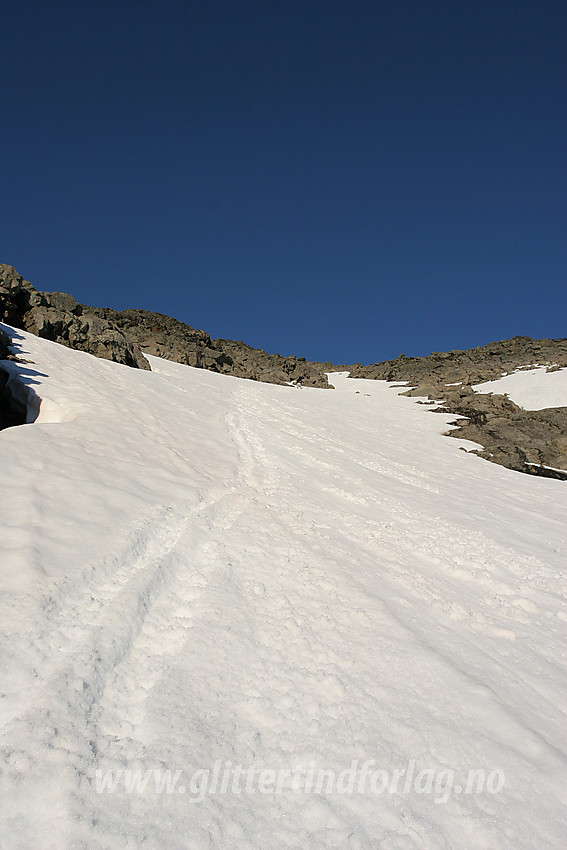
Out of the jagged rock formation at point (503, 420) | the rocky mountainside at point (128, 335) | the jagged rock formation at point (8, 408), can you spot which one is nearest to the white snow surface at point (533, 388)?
the jagged rock formation at point (503, 420)

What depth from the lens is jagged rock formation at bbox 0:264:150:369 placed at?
1792cm

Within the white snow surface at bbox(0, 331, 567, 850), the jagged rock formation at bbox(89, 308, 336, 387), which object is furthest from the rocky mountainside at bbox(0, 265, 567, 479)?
the white snow surface at bbox(0, 331, 567, 850)

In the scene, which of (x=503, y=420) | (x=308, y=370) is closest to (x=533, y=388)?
(x=503, y=420)

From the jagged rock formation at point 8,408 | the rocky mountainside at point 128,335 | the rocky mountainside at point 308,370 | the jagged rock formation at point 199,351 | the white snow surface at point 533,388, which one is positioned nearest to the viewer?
the jagged rock formation at point 8,408

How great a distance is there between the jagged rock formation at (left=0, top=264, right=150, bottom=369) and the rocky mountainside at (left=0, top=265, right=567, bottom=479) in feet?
0.13

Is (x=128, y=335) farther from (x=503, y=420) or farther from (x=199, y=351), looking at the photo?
(x=503, y=420)

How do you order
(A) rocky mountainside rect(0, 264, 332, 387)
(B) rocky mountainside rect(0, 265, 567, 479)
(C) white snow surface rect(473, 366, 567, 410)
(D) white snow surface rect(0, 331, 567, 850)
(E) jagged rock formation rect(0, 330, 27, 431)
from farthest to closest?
(C) white snow surface rect(473, 366, 567, 410) → (A) rocky mountainside rect(0, 264, 332, 387) → (B) rocky mountainside rect(0, 265, 567, 479) → (E) jagged rock formation rect(0, 330, 27, 431) → (D) white snow surface rect(0, 331, 567, 850)

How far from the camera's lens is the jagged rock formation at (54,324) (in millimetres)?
17922

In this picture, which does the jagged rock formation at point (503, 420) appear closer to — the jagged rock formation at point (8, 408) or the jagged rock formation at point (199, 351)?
the jagged rock formation at point (199, 351)

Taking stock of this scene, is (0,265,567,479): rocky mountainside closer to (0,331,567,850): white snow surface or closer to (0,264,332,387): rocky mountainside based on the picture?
(0,264,332,387): rocky mountainside

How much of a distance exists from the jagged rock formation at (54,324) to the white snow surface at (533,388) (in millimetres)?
23633

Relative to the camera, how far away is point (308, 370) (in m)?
48.2

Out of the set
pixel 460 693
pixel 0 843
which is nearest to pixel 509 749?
pixel 460 693

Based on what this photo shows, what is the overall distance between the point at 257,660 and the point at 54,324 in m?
20.0
